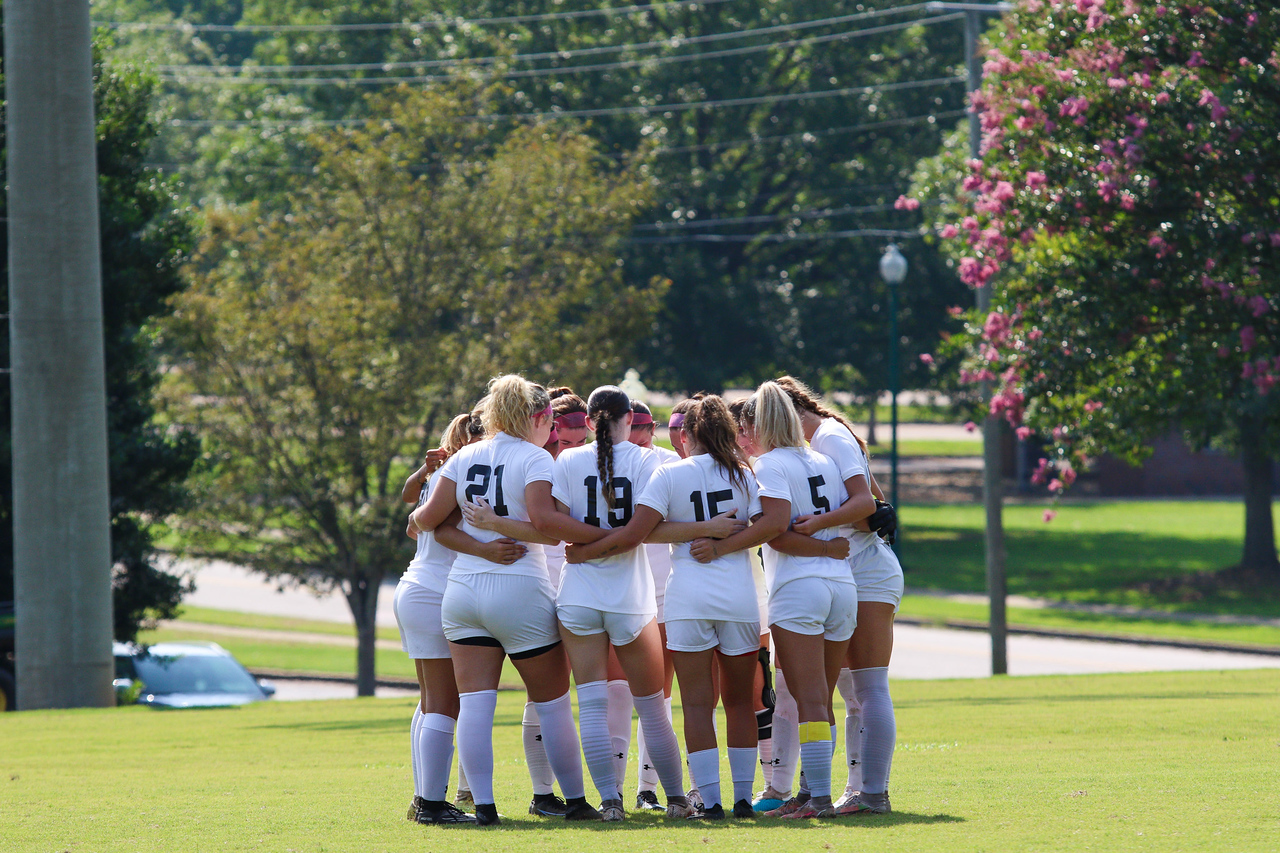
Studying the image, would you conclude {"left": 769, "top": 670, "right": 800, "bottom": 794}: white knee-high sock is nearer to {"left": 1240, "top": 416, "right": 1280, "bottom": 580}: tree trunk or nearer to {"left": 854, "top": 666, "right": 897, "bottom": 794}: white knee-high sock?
{"left": 854, "top": 666, "right": 897, "bottom": 794}: white knee-high sock

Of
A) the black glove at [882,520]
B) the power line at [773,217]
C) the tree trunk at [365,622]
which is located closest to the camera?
the black glove at [882,520]

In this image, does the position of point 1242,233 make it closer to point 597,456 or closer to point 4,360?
point 597,456

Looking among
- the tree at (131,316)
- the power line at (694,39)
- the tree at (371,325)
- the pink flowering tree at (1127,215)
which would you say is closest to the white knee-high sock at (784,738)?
the pink flowering tree at (1127,215)

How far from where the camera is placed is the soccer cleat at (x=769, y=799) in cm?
652

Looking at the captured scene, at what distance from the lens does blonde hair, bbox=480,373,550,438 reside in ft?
20.2

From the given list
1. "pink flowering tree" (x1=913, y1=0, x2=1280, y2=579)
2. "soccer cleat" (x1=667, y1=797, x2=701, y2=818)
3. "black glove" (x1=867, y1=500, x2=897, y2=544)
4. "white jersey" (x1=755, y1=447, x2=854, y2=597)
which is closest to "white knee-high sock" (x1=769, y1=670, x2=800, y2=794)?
"soccer cleat" (x1=667, y1=797, x2=701, y2=818)

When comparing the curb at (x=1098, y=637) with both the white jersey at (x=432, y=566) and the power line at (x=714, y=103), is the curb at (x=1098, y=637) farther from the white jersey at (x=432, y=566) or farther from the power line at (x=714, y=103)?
the white jersey at (x=432, y=566)

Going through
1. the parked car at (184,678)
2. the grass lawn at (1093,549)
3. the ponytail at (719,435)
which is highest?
the ponytail at (719,435)

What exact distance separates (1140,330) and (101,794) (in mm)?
10118

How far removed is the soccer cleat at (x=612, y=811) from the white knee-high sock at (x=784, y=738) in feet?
2.73

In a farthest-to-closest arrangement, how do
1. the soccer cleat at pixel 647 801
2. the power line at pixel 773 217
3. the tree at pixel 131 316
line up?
the power line at pixel 773 217, the tree at pixel 131 316, the soccer cleat at pixel 647 801

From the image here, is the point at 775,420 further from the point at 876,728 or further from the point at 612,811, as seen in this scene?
the point at 612,811

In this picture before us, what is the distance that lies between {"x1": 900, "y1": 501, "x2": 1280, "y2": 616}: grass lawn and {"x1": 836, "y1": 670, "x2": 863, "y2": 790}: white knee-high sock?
22.7 m

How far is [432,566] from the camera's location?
6461mm
